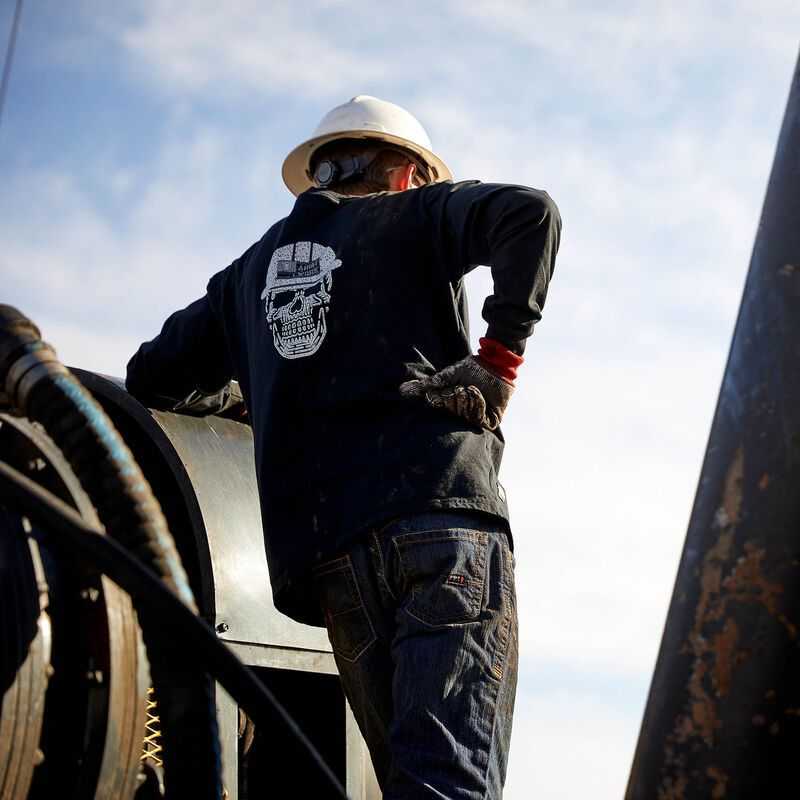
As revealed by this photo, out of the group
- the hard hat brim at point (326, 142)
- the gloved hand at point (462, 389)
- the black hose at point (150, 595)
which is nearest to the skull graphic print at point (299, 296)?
the gloved hand at point (462, 389)

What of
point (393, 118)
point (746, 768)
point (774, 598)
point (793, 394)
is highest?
point (393, 118)

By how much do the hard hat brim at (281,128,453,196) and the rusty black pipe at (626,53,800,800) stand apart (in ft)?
7.32

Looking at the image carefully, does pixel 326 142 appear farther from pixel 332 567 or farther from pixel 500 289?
pixel 332 567

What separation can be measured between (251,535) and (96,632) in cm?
160

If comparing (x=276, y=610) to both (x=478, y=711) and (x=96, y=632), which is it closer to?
(x=478, y=711)

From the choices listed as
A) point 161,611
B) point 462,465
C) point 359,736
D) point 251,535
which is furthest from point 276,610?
point 161,611

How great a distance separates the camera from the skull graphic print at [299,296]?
306 centimetres

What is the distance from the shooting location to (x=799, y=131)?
1.39 m

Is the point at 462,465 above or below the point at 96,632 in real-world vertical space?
above

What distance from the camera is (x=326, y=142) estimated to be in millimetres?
3643

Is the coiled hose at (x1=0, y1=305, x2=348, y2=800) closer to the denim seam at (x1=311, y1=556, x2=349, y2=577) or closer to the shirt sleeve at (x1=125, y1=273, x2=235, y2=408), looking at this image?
the denim seam at (x1=311, y1=556, x2=349, y2=577)

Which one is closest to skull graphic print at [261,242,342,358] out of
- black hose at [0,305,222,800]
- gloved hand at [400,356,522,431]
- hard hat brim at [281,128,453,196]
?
gloved hand at [400,356,522,431]

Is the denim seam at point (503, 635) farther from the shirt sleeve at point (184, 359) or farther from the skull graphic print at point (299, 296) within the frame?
the shirt sleeve at point (184, 359)

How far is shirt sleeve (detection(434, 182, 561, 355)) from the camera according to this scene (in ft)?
9.41
